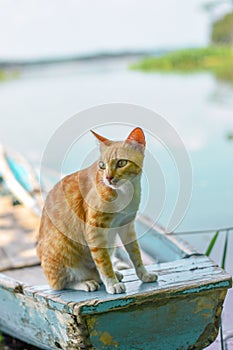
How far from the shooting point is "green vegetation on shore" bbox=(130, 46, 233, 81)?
9836 mm

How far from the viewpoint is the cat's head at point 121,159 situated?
1.51 metres

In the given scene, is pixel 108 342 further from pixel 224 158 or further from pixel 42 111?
pixel 42 111

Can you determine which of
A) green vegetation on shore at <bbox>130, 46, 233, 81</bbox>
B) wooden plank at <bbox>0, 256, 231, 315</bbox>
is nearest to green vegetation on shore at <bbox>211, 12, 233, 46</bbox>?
green vegetation on shore at <bbox>130, 46, 233, 81</bbox>

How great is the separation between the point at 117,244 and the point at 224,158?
3.43 meters

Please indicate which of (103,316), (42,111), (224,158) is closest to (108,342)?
(103,316)

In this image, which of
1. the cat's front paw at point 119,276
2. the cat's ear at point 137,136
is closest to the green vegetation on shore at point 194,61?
the cat's front paw at point 119,276

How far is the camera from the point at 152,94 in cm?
826

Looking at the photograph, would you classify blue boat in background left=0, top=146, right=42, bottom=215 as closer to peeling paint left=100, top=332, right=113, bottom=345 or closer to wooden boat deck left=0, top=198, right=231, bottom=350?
wooden boat deck left=0, top=198, right=231, bottom=350

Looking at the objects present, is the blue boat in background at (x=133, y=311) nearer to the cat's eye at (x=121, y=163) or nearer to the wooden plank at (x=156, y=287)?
the wooden plank at (x=156, y=287)

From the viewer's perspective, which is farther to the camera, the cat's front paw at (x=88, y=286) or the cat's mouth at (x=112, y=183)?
the cat's front paw at (x=88, y=286)

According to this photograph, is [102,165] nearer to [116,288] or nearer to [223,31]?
[116,288]

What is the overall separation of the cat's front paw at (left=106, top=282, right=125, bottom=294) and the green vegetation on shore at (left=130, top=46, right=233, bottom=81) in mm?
8278

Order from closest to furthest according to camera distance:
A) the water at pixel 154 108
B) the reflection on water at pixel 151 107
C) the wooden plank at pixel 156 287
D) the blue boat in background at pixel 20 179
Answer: the wooden plank at pixel 156 287 < the blue boat in background at pixel 20 179 < the water at pixel 154 108 < the reflection on water at pixel 151 107

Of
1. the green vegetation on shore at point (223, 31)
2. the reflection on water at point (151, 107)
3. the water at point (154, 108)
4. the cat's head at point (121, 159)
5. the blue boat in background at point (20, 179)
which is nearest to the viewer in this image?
the cat's head at point (121, 159)
